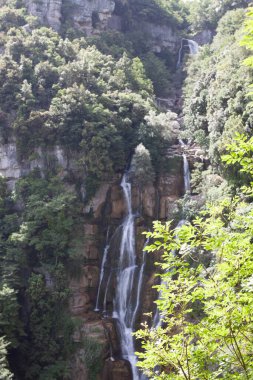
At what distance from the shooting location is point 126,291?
22719 millimetres

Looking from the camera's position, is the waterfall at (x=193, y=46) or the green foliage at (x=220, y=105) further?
the waterfall at (x=193, y=46)

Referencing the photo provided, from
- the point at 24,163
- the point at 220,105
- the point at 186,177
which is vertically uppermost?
the point at 220,105

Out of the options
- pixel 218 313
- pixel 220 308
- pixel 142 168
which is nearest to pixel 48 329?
pixel 142 168

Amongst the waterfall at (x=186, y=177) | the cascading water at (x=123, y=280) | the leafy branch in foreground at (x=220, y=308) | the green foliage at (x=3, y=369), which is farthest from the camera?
the waterfall at (x=186, y=177)

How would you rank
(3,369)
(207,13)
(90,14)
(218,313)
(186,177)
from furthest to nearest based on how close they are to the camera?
(207,13)
(90,14)
(186,177)
(3,369)
(218,313)

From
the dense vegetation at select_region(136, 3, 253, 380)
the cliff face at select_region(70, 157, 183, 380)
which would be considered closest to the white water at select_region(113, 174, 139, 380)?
the cliff face at select_region(70, 157, 183, 380)

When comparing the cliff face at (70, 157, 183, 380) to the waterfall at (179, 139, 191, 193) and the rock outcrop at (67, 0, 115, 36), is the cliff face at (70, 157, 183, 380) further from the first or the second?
the rock outcrop at (67, 0, 115, 36)

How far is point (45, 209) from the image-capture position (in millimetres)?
23359

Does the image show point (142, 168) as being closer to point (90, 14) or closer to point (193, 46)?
point (90, 14)

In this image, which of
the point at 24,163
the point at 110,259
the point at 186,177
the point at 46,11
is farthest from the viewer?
the point at 46,11

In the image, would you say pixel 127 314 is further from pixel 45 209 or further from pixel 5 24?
pixel 5 24

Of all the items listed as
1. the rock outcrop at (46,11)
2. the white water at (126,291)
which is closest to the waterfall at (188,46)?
the rock outcrop at (46,11)

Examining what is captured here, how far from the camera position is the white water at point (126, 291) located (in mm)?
20812

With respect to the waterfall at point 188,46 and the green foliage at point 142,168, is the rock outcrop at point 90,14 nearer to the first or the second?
the waterfall at point 188,46
